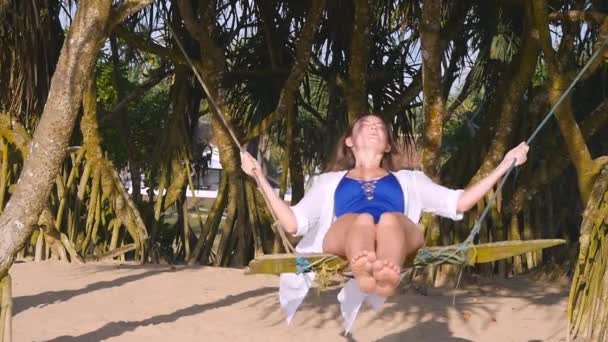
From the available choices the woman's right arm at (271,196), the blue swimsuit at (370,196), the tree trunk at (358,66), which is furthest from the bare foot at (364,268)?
the tree trunk at (358,66)

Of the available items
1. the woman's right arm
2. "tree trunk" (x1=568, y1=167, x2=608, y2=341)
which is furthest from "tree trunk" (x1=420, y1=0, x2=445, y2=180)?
the woman's right arm

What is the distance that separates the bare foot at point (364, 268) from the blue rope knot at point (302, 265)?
24cm

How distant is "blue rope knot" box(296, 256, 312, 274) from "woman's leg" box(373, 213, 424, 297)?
0.31 metres

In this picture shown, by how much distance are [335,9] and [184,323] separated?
3.27 meters

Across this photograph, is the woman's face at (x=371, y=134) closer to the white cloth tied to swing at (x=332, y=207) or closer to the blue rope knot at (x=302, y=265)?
the white cloth tied to swing at (x=332, y=207)

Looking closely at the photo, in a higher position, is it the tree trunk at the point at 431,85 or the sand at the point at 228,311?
the tree trunk at the point at 431,85

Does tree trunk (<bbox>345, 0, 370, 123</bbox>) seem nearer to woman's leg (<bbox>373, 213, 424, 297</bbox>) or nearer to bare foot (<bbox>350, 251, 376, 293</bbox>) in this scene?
woman's leg (<bbox>373, 213, 424, 297</bbox>)

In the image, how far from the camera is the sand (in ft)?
20.1

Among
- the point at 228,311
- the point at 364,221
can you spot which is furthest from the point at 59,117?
the point at 228,311

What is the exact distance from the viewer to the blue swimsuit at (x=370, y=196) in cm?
441

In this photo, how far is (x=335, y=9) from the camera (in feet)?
28.2

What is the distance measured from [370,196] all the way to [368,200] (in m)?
0.02

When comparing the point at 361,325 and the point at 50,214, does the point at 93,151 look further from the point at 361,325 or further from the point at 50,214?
the point at 361,325

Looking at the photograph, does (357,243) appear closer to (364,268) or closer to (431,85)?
(364,268)
